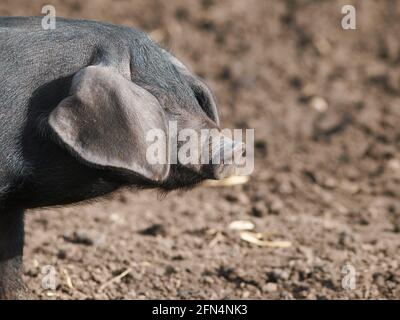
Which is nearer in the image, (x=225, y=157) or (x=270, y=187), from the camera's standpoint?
(x=225, y=157)

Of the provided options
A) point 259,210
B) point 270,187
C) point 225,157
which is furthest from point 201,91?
point 270,187

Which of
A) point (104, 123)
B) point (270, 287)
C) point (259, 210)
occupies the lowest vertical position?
point (270, 287)

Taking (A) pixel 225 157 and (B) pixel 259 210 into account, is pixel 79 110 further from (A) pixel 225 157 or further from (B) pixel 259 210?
(B) pixel 259 210

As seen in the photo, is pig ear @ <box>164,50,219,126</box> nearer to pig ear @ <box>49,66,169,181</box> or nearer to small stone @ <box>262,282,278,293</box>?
pig ear @ <box>49,66,169,181</box>

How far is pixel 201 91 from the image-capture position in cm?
345

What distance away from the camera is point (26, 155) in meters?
3.21

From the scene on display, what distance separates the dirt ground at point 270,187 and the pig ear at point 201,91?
321mm

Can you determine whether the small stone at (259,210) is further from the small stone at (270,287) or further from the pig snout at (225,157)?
the pig snout at (225,157)

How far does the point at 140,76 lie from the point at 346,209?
8.68 feet

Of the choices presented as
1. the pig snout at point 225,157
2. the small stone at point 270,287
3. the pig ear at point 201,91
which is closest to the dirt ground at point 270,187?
the small stone at point 270,287

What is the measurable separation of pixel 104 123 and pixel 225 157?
46cm

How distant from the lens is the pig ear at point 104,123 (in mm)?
3037

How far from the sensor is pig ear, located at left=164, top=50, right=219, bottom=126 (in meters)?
3.43
